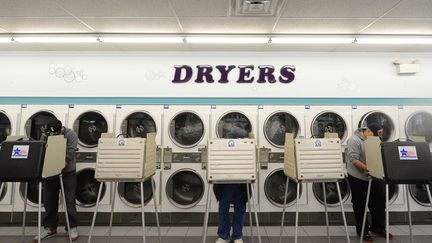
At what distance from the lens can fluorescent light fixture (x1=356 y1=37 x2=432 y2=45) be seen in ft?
13.6

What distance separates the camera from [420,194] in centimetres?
457

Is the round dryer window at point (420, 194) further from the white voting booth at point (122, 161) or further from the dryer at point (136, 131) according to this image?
the white voting booth at point (122, 161)

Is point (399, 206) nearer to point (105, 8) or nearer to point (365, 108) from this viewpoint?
point (365, 108)

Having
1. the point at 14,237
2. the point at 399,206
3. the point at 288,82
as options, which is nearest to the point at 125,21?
the point at 288,82

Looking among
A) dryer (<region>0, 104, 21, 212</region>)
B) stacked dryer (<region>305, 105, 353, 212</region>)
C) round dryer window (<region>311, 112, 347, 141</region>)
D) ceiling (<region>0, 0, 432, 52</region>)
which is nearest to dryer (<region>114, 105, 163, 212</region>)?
ceiling (<region>0, 0, 432, 52</region>)

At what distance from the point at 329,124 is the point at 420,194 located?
6.20ft

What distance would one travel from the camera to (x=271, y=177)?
4.52 meters

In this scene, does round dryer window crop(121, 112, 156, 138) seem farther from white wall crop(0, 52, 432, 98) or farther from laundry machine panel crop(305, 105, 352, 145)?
laundry machine panel crop(305, 105, 352, 145)

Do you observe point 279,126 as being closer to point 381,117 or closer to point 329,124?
point 329,124

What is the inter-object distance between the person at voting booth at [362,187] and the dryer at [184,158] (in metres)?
2.19

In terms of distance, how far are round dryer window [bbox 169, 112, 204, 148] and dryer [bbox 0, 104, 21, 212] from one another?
255cm

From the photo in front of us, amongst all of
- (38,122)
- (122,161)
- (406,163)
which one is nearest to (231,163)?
(122,161)

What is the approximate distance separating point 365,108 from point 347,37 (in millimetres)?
1273

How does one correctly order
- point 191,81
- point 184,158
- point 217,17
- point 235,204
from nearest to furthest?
point 217,17, point 235,204, point 184,158, point 191,81
